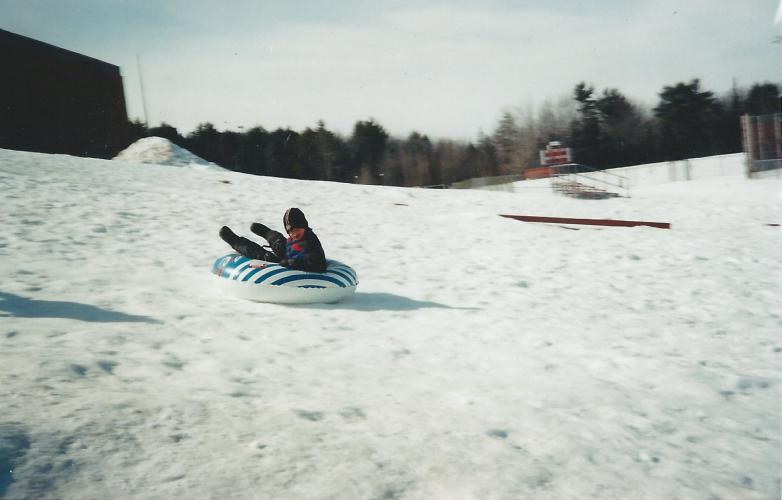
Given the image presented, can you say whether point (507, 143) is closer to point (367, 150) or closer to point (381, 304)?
point (367, 150)

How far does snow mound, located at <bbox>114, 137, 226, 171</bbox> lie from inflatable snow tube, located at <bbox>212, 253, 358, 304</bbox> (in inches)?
564

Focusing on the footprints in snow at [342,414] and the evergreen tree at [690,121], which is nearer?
the footprints in snow at [342,414]

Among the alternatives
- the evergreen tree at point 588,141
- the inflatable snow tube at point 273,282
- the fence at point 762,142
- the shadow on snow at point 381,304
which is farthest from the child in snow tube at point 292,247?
the evergreen tree at point 588,141

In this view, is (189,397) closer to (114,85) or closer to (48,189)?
(48,189)

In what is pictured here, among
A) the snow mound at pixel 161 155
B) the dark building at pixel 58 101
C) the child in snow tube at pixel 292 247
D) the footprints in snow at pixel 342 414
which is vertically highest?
the dark building at pixel 58 101

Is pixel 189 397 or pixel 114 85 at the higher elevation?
pixel 114 85

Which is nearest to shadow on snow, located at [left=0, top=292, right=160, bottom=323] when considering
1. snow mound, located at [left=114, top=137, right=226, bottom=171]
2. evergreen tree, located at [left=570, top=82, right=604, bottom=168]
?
snow mound, located at [left=114, top=137, right=226, bottom=171]

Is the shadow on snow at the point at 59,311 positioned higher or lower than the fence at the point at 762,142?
lower

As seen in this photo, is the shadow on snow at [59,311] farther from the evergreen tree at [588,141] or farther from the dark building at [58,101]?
the evergreen tree at [588,141]

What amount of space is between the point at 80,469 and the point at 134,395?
3.87 ft

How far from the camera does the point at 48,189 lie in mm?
12617

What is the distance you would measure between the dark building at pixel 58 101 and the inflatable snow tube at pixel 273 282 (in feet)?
66.7

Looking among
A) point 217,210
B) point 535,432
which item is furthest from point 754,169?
point 535,432

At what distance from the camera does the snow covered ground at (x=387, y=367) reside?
137 inches
